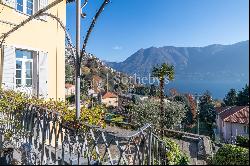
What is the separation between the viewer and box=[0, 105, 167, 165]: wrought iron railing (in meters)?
5.36

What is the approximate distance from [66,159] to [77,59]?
99.3 inches

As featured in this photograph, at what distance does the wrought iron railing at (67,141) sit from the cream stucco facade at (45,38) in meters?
4.42

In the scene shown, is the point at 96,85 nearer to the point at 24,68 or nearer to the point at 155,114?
the point at 155,114

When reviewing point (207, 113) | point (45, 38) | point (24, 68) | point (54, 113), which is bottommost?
point (207, 113)

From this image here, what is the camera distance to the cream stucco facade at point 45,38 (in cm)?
1217

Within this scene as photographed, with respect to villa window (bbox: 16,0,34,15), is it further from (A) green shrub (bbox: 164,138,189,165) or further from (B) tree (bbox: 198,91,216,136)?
(B) tree (bbox: 198,91,216,136)

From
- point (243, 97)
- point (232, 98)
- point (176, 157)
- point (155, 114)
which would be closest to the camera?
point (176, 157)

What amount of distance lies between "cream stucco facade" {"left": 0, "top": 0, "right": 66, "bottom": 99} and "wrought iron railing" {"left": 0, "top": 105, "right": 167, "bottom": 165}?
4.42 meters

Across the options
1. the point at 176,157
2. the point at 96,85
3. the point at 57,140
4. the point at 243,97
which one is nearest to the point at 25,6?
the point at 57,140

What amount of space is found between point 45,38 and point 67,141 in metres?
8.53

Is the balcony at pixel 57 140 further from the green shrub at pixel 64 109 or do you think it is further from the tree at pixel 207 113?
the tree at pixel 207 113

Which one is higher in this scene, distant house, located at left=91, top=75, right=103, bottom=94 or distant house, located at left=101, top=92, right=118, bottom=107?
distant house, located at left=91, top=75, right=103, bottom=94

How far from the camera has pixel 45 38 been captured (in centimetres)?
1446

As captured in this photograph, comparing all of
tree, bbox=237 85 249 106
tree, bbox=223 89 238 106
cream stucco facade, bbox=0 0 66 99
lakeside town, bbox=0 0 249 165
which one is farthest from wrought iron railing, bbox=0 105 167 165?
tree, bbox=223 89 238 106
